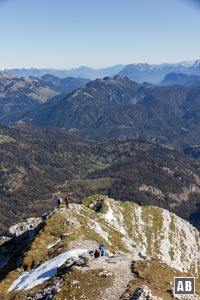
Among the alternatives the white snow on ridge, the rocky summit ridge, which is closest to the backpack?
the rocky summit ridge

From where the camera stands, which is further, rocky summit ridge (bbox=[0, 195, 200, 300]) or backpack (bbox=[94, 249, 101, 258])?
backpack (bbox=[94, 249, 101, 258])

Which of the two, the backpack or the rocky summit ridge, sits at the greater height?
the backpack

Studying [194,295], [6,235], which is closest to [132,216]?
[6,235]

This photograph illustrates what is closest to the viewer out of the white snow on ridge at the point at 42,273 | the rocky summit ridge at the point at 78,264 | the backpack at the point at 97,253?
the rocky summit ridge at the point at 78,264

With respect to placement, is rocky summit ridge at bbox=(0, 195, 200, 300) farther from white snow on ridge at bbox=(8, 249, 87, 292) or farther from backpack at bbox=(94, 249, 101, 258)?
backpack at bbox=(94, 249, 101, 258)

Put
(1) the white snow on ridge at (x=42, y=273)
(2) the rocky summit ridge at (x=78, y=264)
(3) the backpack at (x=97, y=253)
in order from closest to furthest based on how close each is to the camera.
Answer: (2) the rocky summit ridge at (x=78, y=264) < (1) the white snow on ridge at (x=42, y=273) < (3) the backpack at (x=97, y=253)

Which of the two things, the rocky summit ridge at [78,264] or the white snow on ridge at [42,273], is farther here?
the white snow on ridge at [42,273]

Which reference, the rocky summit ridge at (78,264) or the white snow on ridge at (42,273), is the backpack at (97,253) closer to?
the rocky summit ridge at (78,264)

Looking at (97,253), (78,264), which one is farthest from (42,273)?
(97,253)

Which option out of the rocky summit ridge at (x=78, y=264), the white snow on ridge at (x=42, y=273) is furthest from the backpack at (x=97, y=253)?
the white snow on ridge at (x=42, y=273)
